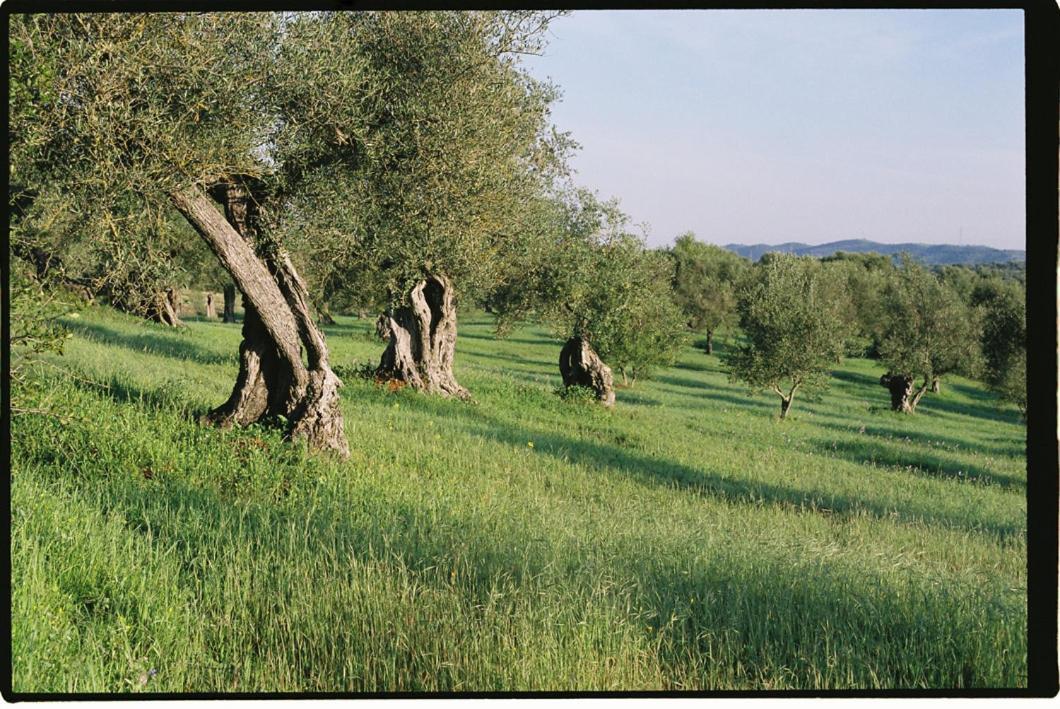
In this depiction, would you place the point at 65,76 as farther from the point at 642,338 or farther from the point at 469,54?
the point at 642,338

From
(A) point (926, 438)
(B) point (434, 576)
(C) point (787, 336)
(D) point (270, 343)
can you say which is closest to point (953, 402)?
(A) point (926, 438)

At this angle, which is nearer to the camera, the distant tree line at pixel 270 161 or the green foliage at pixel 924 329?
the distant tree line at pixel 270 161

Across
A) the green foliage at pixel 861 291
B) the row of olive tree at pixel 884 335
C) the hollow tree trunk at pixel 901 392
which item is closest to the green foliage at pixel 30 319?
the row of olive tree at pixel 884 335

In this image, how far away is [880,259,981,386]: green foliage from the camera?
3381 cm

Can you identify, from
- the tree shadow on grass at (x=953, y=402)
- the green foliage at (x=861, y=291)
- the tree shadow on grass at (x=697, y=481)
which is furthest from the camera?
the green foliage at (x=861, y=291)

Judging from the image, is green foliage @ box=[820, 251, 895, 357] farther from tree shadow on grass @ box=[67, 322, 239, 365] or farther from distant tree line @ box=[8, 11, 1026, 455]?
tree shadow on grass @ box=[67, 322, 239, 365]

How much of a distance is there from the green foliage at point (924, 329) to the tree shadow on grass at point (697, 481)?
64.2 feet

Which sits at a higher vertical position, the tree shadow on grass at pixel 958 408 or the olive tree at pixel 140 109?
the olive tree at pixel 140 109

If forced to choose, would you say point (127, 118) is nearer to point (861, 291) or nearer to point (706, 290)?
point (861, 291)

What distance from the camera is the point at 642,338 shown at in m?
30.5

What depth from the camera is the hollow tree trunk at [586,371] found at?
26.1m

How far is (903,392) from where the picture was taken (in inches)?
1500

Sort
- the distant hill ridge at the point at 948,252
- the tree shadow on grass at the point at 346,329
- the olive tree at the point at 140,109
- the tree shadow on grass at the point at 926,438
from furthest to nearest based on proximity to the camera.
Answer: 1. the tree shadow on grass at the point at 346,329
2. the tree shadow on grass at the point at 926,438
3. the olive tree at the point at 140,109
4. the distant hill ridge at the point at 948,252

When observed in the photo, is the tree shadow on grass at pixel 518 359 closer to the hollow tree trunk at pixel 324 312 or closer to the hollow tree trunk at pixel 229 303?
the hollow tree trunk at pixel 324 312
